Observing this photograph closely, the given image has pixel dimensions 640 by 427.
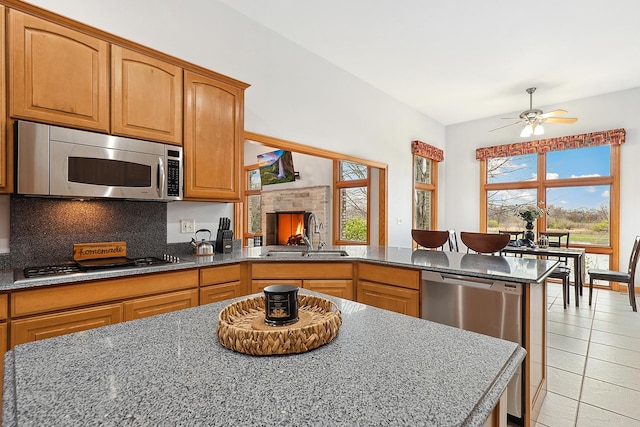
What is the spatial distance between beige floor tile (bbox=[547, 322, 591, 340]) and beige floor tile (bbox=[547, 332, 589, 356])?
0.33 feet

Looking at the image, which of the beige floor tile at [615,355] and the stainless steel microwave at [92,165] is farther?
the beige floor tile at [615,355]

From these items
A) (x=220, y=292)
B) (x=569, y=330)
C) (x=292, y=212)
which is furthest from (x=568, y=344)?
(x=292, y=212)

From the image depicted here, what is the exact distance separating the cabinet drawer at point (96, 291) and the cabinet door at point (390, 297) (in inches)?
52.7

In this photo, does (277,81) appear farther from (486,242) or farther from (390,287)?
(486,242)

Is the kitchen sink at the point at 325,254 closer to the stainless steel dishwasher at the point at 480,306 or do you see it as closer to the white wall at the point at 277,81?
the stainless steel dishwasher at the point at 480,306

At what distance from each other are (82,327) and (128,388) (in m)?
1.50

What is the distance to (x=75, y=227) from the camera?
2252mm

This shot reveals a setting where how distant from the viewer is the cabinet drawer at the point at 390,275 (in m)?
2.44

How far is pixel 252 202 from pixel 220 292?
541cm

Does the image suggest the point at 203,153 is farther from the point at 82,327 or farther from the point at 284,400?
the point at 284,400

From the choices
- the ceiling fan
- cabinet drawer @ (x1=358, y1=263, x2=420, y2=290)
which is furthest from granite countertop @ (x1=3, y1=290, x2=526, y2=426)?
the ceiling fan

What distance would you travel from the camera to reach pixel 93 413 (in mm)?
571

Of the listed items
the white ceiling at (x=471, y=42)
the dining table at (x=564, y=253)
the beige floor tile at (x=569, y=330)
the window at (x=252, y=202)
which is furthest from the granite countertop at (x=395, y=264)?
the window at (x=252, y=202)

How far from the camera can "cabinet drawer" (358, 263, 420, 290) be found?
2443mm
